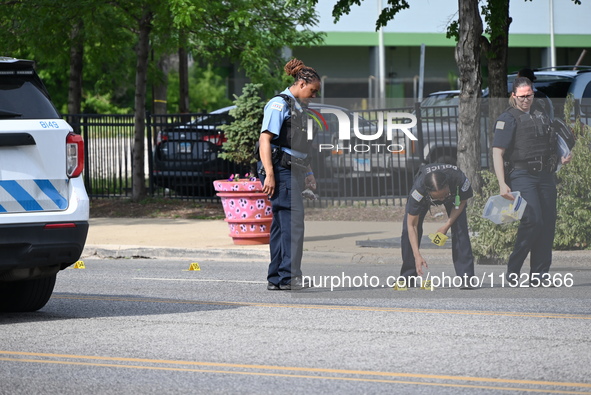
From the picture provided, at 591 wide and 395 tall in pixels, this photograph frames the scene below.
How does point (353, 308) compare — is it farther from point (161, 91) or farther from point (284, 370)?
point (161, 91)

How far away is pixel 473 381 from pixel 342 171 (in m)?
4.45

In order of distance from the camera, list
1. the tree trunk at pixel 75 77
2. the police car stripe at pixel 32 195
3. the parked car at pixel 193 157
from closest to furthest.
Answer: the police car stripe at pixel 32 195, the parked car at pixel 193 157, the tree trunk at pixel 75 77

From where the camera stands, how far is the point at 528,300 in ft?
29.0

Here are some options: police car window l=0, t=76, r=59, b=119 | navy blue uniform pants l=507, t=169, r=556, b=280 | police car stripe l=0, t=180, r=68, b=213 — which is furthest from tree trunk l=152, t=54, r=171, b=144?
police car stripe l=0, t=180, r=68, b=213

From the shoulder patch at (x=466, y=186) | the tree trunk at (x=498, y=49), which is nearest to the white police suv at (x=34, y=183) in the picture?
the shoulder patch at (x=466, y=186)

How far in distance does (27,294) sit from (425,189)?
348cm

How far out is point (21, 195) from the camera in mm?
7418

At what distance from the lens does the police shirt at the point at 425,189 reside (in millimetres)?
9312

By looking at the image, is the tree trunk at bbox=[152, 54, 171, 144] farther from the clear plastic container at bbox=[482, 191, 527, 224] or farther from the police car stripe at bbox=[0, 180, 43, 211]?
the police car stripe at bbox=[0, 180, 43, 211]

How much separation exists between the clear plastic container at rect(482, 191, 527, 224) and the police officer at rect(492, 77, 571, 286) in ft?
0.15

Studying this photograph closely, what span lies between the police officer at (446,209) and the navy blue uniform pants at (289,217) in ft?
3.12

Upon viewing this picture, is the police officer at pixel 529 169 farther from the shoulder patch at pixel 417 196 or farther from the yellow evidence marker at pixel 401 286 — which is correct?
the yellow evidence marker at pixel 401 286

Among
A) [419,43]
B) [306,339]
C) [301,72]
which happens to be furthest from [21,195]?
[419,43]

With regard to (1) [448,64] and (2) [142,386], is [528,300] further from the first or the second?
(1) [448,64]
